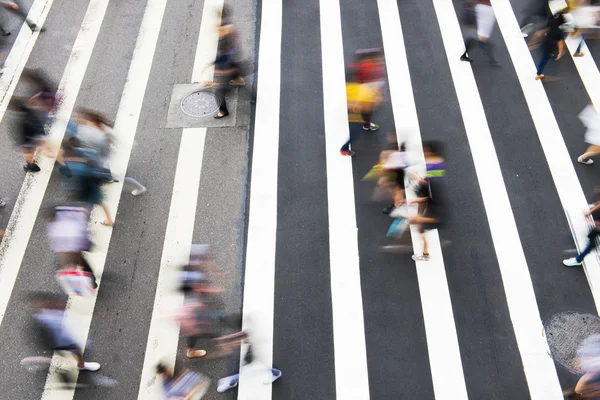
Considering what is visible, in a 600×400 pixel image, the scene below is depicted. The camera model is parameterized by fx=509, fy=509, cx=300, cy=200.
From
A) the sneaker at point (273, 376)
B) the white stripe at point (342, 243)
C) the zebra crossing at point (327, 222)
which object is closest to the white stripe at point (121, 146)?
the zebra crossing at point (327, 222)

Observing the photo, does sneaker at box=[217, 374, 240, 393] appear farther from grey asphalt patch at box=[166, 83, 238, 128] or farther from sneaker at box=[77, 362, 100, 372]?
grey asphalt patch at box=[166, 83, 238, 128]

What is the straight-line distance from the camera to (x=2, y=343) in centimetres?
838

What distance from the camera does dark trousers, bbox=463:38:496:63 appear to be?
39.3ft

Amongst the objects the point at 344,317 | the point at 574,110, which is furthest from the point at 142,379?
the point at 574,110

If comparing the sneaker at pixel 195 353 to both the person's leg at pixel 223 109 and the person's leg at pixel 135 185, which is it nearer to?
the person's leg at pixel 135 185

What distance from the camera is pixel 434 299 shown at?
8.50 meters

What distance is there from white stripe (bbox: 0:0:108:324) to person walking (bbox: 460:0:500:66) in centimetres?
937

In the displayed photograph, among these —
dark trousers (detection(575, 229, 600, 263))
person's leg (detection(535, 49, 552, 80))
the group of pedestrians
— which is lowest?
the group of pedestrians

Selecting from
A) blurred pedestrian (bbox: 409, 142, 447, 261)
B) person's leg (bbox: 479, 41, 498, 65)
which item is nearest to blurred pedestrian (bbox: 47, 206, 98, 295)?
blurred pedestrian (bbox: 409, 142, 447, 261)

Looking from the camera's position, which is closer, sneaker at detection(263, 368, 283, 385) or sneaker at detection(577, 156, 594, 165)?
sneaker at detection(263, 368, 283, 385)

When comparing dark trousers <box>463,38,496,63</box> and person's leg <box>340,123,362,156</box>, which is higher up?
dark trousers <box>463,38,496,63</box>

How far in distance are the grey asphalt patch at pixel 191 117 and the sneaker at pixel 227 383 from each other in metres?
5.64

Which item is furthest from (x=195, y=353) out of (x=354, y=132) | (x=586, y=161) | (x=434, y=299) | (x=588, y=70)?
(x=588, y=70)

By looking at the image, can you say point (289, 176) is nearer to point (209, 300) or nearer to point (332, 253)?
point (332, 253)
